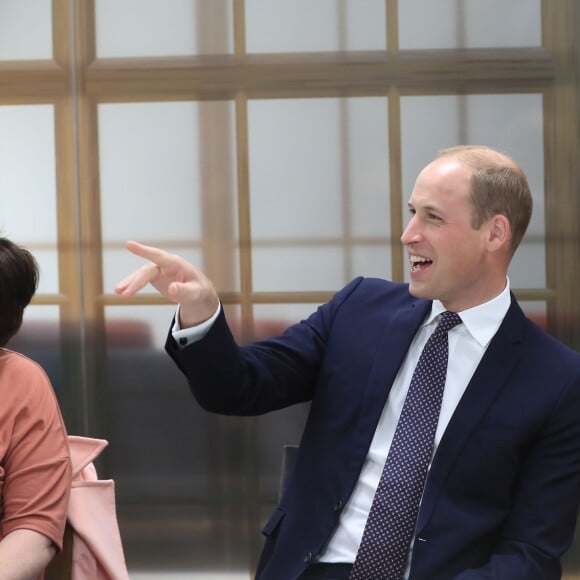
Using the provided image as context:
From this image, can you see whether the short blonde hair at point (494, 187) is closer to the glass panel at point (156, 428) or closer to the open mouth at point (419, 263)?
the open mouth at point (419, 263)

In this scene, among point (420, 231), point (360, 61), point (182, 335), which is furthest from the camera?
point (360, 61)

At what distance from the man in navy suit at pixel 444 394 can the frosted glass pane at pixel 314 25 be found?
3.75 feet

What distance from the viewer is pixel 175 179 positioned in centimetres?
283

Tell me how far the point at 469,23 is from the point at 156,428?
1.51 m

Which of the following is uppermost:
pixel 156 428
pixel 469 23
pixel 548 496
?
pixel 469 23

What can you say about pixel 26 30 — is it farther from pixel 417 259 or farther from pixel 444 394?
pixel 444 394

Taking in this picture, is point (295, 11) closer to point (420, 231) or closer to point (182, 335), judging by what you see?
point (420, 231)

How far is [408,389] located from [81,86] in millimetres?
1602

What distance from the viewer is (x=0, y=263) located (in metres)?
1.65

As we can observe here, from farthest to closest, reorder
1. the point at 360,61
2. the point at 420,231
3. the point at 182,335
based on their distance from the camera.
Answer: the point at 360,61 < the point at 420,231 < the point at 182,335

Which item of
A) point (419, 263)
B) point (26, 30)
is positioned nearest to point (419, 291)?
point (419, 263)

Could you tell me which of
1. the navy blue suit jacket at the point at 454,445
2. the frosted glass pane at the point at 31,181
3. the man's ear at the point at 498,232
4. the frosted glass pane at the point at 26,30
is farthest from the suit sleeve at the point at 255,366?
the frosted glass pane at the point at 26,30

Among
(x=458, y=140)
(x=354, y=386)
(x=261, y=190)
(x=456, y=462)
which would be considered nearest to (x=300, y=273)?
(x=261, y=190)

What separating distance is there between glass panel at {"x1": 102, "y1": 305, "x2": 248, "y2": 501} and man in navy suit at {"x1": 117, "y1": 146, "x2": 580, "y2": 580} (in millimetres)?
1044
